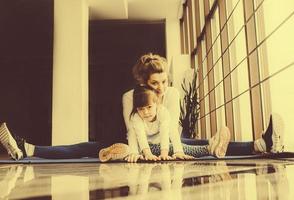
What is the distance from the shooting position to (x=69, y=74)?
5188 mm

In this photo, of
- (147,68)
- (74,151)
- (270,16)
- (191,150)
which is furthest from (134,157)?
(270,16)

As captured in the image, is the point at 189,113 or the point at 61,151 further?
the point at 189,113

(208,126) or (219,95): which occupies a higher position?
(219,95)

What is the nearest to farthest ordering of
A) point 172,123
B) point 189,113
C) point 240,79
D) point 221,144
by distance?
point 172,123 < point 221,144 < point 240,79 < point 189,113

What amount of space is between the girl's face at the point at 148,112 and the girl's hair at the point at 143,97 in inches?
0.8

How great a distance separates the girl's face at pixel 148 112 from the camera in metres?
2.25

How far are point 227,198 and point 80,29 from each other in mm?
5061

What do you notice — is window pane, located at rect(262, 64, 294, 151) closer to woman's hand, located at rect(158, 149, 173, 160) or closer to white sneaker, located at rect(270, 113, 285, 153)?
white sneaker, located at rect(270, 113, 285, 153)

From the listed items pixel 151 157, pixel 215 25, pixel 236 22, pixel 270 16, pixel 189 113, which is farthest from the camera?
pixel 215 25

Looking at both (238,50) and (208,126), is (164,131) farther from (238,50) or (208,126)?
(208,126)

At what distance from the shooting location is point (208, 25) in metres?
4.73

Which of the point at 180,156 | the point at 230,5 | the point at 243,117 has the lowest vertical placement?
the point at 180,156

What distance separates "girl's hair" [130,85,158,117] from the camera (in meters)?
2.25

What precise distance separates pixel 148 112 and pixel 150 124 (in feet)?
0.29
